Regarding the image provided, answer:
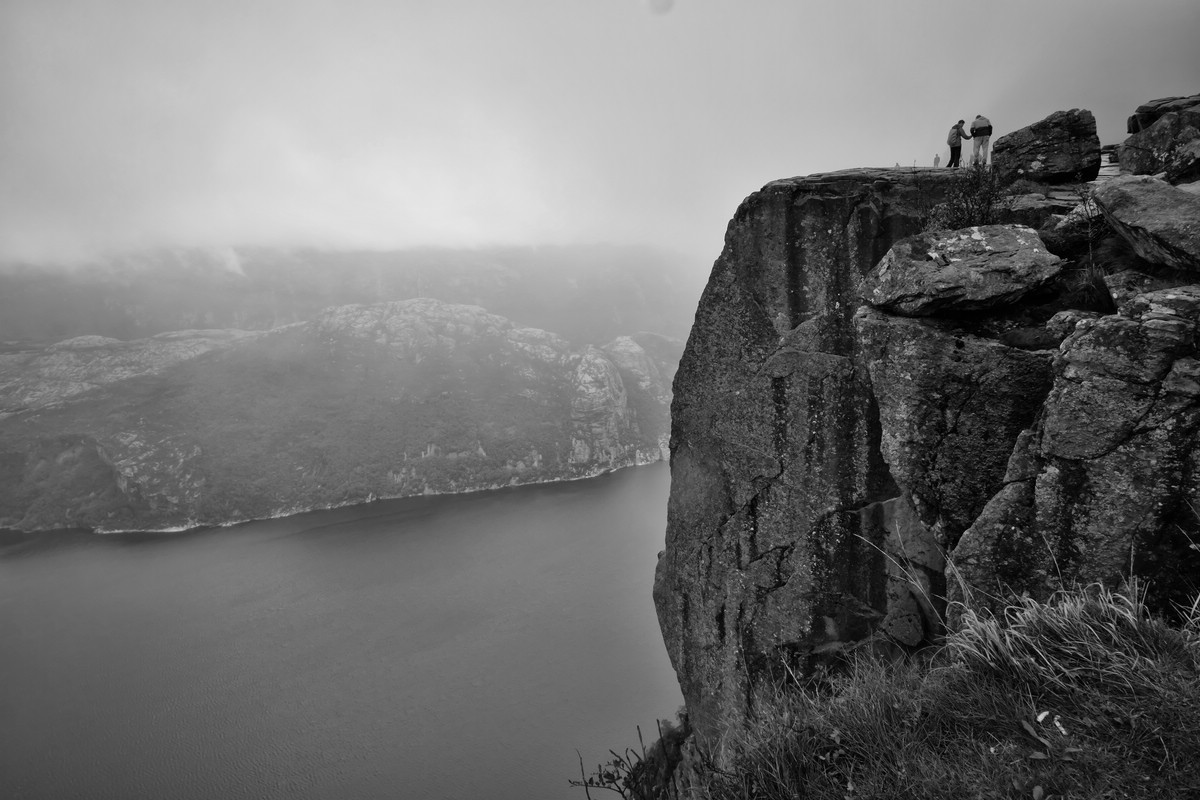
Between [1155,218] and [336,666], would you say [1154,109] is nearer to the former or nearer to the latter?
[1155,218]

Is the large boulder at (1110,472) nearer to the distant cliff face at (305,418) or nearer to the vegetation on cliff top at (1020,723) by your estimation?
the vegetation on cliff top at (1020,723)

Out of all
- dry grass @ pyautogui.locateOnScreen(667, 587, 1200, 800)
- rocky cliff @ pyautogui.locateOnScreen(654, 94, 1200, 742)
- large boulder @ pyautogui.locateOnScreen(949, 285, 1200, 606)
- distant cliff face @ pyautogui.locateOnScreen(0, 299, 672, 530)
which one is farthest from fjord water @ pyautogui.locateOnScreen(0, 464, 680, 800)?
large boulder @ pyautogui.locateOnScreen(949, 285, 1200, 606)

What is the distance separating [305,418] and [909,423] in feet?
475

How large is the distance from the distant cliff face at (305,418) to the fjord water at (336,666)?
2719cm

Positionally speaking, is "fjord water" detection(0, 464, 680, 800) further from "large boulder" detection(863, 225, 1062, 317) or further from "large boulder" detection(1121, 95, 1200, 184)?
"large boulder" detection(1121, 95, 1200, 184)

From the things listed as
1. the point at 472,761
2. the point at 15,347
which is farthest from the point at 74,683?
the point at 15,347

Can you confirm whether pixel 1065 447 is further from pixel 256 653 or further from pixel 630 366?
pixel 630 366

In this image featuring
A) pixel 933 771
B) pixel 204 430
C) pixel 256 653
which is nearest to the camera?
pixel 933 771

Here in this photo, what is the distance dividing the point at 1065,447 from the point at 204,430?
14956 cm

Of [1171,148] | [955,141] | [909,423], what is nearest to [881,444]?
[909,423]

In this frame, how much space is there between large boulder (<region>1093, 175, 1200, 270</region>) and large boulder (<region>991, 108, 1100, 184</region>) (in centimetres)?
351

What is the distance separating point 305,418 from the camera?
13000cm

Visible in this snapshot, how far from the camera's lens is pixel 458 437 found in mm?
126000

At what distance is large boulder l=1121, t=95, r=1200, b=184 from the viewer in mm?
7406
